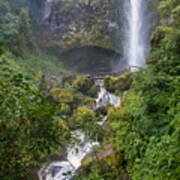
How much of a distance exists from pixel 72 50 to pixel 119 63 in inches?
172

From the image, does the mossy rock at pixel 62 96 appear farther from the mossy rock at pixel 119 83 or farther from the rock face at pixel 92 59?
the rock face at pixel 92 59

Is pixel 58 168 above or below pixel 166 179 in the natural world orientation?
above

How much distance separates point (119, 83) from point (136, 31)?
8.91m

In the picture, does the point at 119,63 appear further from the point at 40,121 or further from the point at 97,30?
the point at 40,121

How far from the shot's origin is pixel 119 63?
18.5m

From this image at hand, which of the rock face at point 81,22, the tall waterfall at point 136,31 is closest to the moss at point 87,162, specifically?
the tall waterfall at point 136,31

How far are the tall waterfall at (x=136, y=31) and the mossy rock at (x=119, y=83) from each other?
5.94 metres

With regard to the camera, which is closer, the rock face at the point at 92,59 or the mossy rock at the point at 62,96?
the mossy rock at the point at 62,96

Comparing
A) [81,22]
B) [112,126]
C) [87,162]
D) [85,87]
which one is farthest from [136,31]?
Result: [87,162]

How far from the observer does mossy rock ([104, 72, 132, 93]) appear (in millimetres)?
11391

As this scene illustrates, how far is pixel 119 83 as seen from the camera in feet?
38.2

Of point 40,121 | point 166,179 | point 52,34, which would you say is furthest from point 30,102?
point 52,34

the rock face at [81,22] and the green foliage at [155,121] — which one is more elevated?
the rock face at [81,22]

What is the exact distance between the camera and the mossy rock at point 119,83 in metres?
11.4
